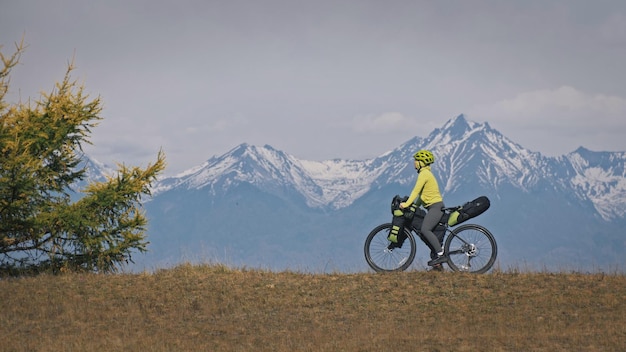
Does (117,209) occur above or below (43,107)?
below

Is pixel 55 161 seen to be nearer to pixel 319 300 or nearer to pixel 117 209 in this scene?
pixel 117 209

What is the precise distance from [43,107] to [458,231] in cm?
1450

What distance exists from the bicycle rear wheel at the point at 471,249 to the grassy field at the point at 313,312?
1.44 feet

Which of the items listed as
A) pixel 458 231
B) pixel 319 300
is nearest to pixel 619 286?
pixel 458 231

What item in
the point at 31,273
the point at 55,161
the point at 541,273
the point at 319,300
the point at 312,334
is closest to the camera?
the point at 312,334

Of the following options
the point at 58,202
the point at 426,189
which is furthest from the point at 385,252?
the point at 58,202

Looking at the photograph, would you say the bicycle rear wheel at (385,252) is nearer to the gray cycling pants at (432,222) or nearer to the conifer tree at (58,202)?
the gray cycling pants at (432,222)

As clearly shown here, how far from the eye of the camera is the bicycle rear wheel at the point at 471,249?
17.8 metres

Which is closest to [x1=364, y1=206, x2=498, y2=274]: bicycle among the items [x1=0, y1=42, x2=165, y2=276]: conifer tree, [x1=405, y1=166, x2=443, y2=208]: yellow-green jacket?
[x1=405, y1=166, x2=443, y2=208]: yellow-green jacket

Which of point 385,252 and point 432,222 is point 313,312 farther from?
point 432,222

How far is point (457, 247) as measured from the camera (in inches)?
707

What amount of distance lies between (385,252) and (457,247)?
174 cm

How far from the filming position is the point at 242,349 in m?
13.3

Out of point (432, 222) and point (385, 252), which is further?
point (385, 252)
